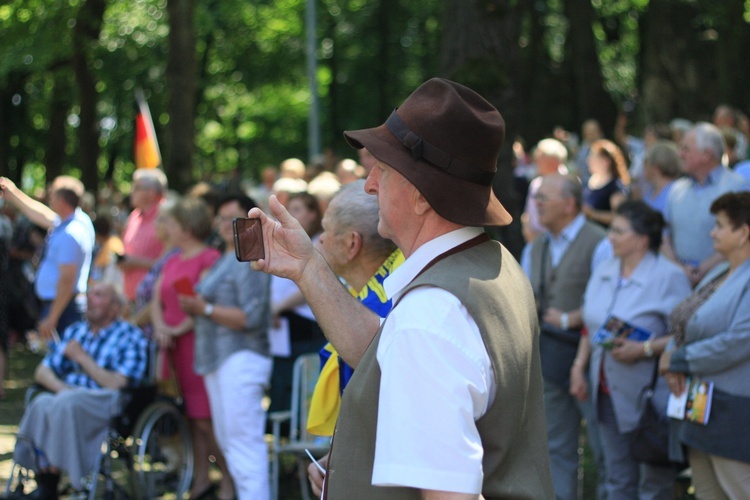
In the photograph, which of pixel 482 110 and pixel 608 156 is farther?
pixel 608 156

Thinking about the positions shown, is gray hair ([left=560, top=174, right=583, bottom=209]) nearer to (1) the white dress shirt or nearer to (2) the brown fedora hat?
(2) the brown fedora hat

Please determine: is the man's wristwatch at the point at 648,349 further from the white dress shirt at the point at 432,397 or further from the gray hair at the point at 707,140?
the white dress shirt at the point at 432,397

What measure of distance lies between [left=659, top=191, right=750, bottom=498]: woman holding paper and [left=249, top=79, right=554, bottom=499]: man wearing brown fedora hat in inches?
111

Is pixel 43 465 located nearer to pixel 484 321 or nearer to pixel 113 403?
pixel 113 403

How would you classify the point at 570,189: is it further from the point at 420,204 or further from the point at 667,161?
the point at 420,204

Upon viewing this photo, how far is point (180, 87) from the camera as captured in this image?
15.0m

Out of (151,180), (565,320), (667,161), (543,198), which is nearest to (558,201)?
(543,198)

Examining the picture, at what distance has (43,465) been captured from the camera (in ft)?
23.4

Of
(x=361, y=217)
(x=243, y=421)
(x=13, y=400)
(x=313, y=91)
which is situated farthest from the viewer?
(x=313, y=91)

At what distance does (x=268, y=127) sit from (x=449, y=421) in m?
29.2

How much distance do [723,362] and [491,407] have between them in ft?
10.3

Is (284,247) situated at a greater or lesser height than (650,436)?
greater

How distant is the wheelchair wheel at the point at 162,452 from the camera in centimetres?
713

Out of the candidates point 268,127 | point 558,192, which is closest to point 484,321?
point 558,192
